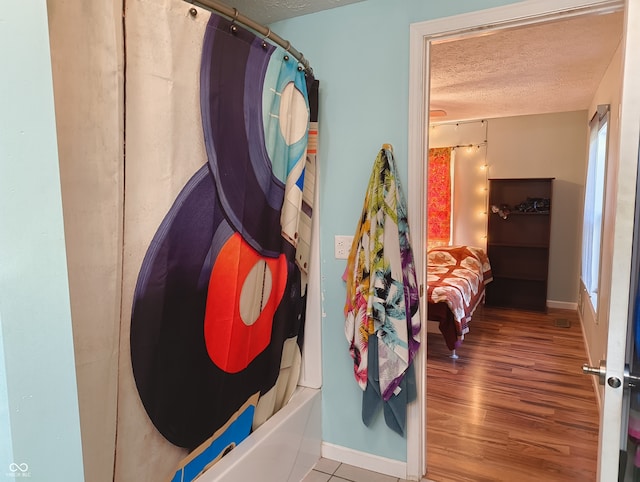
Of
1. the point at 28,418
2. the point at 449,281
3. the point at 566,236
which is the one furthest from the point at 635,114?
the point at 566,236

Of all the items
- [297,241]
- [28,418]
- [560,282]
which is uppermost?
[297,241]

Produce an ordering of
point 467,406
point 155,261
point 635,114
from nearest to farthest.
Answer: point 635,114 < point 155,261 < point 467,406

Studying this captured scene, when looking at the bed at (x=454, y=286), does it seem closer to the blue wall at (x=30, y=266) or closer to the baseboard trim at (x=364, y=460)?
the baseboard trim at (x=364, y=460)

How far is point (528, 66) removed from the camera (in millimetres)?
3125

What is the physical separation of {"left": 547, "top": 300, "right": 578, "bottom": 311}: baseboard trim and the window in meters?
1.05

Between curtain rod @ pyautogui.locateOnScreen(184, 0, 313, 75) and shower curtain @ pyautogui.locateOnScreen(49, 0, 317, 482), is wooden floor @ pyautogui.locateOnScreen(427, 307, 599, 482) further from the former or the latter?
curtain rod @ pyautogui.locateOnScreen(184, 0, 313, 75)

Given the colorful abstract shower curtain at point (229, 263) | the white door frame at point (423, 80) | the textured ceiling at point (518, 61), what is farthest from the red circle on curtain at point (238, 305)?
the textured ceiling at point (518, 61)

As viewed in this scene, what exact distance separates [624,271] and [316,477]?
5.72ft

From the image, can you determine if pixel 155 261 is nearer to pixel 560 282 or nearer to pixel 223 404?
A: pixel 223 404

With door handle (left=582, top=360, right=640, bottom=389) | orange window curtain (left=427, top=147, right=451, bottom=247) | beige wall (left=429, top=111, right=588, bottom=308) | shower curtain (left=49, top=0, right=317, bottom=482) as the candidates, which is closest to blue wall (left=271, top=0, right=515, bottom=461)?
shower curtain (left=49, top=0, right=317, bottom=482)

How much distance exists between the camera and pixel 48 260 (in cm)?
62

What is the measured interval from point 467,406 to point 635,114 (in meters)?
2.36

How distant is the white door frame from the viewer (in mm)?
1618

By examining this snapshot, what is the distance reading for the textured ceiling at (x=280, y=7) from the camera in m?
1.92
